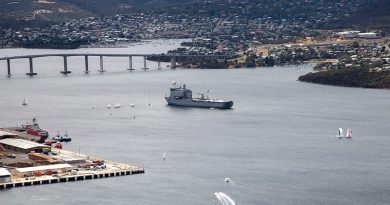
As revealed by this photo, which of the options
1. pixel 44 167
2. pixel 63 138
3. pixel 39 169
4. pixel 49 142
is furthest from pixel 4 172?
pixel 63 138

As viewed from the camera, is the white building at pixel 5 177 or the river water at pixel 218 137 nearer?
the river water at pixel 218 137

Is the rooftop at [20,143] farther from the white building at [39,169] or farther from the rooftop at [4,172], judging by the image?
the rooftop at [4,172]

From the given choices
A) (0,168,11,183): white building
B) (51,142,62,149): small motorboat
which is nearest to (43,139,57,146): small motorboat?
(51,142,62,149): small motorboat

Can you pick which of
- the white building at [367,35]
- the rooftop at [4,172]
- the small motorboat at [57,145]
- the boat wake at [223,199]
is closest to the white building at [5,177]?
the rooftop at [4,172]

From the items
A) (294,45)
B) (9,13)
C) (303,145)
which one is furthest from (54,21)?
(303,145)

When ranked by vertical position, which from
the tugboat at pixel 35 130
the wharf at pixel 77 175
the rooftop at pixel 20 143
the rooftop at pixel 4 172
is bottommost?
the wharf at pixel 77 175

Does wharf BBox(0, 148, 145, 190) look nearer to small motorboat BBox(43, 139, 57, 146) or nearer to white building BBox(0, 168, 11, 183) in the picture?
white building BBox(0, 168, 11, 183)

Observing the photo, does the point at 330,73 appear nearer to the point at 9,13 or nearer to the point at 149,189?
the point at 149,189
